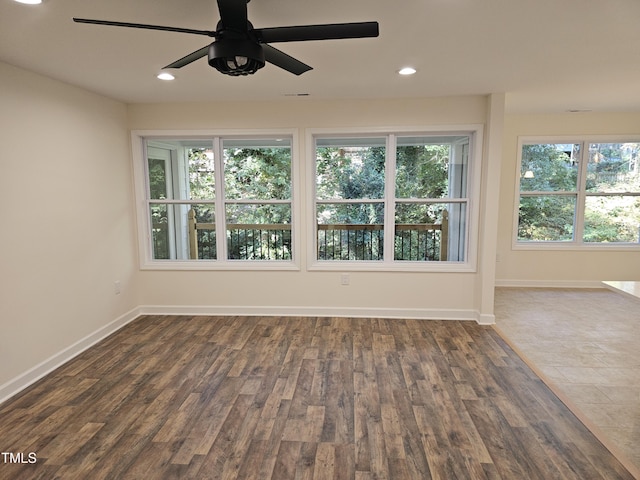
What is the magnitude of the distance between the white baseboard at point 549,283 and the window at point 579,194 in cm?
57

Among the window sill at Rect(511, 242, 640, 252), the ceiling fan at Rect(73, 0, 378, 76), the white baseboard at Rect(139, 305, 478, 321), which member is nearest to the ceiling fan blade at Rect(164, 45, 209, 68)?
the ceiling fan at Rect(73, 0, 378, 76)

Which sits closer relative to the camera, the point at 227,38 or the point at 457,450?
the point at 227,38

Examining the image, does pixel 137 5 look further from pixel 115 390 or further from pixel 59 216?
pixel 115 390

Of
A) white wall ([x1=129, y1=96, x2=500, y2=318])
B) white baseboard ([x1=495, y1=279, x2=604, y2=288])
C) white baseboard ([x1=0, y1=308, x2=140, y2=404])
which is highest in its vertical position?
white wall ([x1=129, y1=96, x2=500, y2=318])

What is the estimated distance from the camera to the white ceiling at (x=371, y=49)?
1941 millimetres

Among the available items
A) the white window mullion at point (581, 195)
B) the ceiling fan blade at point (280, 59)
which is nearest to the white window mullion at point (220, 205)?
the ceiling fan blade at point (280, 59)

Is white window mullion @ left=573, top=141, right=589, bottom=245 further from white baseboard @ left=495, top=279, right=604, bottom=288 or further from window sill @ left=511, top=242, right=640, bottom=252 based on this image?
white baseboard @ left=495, top=279, right=604, bottom=288

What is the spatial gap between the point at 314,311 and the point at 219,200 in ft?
5.65

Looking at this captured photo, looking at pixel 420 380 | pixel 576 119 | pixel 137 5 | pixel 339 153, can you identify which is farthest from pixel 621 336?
pixel 137 5

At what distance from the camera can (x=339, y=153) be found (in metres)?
4.29

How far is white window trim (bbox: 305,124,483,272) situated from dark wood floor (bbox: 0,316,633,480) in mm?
889

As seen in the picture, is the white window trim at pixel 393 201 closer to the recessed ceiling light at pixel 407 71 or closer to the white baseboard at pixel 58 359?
the recessed ceiling light at pixel 407 71

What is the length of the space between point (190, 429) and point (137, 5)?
2429 millimetres

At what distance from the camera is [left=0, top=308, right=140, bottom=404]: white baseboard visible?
2.70 meters
